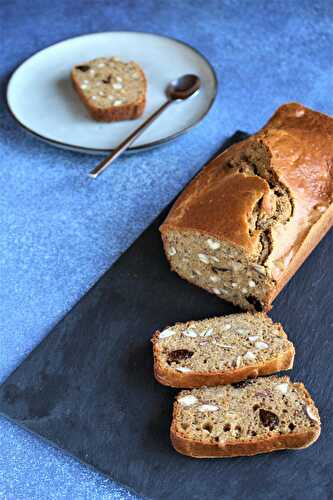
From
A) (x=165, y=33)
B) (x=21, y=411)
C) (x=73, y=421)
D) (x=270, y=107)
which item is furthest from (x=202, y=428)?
(x=165, y=33)

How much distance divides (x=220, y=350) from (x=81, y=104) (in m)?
2.00

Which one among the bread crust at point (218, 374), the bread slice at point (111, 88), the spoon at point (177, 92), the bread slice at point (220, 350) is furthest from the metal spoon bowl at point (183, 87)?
the bread crust at point (218, 374)

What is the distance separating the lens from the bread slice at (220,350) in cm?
289

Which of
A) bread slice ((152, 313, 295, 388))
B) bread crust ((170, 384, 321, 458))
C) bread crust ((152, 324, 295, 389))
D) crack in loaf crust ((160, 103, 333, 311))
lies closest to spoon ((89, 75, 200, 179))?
crack in loaf crust ((160, 103, 333, 311))

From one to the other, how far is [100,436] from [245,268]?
0.95m

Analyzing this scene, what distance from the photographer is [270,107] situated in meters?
4.63

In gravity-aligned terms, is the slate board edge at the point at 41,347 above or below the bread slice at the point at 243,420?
below

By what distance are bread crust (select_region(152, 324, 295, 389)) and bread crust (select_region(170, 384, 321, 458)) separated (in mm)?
227

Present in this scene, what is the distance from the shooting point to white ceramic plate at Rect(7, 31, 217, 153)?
4.12 meters

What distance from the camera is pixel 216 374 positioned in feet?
9.40

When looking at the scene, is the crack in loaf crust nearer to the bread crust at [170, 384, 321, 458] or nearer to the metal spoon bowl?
the bread crust at [170, 384, 321, 458]

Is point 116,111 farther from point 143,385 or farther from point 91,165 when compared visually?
point 143,385

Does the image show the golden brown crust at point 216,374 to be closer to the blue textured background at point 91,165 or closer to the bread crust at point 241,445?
the bread crust at point 241,445

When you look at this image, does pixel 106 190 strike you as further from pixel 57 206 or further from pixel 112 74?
pixel 112 74
